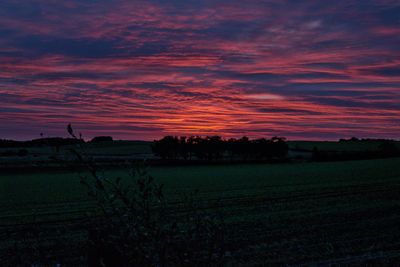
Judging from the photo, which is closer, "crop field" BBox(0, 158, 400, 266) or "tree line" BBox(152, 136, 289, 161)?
"crop field" BBox(0, 158, 400, 266)

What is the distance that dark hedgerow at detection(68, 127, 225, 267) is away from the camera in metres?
3.15

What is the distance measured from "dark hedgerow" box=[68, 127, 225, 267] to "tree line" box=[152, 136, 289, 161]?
3991 inches

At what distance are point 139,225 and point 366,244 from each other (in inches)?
567

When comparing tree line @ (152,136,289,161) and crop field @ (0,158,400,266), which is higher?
tree line @ (152,136,289,161)

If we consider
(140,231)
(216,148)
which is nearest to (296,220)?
(140,231)

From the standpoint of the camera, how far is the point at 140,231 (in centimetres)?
319

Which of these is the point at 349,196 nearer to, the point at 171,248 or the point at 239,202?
the point at 239,202

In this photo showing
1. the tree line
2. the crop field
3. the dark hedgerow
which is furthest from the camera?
the tree line

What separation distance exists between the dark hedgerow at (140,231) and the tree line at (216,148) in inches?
3991

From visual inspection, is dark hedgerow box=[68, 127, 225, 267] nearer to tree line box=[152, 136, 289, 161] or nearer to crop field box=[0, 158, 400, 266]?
crop field box=[0, 158, 400, 266]

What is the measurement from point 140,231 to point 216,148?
103 metres

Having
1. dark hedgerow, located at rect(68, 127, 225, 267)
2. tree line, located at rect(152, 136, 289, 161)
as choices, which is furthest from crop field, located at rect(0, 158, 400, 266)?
tree line, located at rect(152, 136, 289, 161)

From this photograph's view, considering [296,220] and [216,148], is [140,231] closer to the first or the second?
[296,220]

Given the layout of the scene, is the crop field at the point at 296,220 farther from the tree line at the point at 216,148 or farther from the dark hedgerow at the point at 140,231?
the tree line at the point at 216,148
